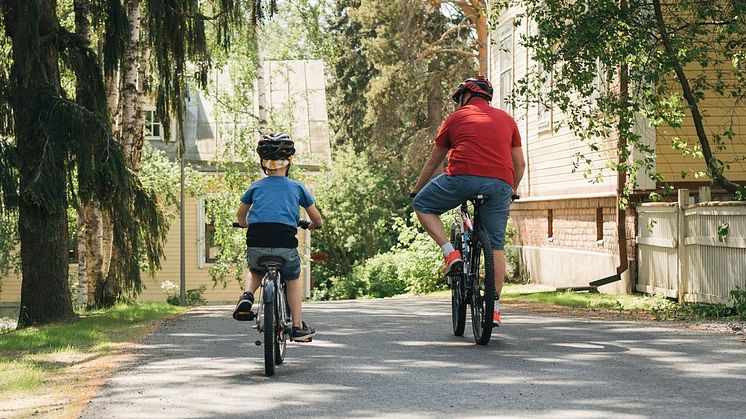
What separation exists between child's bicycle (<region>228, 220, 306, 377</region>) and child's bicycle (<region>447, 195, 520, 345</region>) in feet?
5.19

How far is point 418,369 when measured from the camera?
8938 millimetres

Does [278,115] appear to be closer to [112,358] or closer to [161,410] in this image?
[112,358]

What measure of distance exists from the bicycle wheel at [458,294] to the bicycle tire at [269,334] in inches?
91.4

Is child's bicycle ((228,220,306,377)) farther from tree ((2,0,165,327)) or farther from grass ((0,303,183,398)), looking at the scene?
tree ((2,0,165,327))

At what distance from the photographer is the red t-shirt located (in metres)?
10.5

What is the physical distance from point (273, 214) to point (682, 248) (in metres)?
9.43

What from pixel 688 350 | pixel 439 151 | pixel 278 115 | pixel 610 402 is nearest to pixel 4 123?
pixel 439 151

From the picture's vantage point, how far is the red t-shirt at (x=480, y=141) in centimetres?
1045

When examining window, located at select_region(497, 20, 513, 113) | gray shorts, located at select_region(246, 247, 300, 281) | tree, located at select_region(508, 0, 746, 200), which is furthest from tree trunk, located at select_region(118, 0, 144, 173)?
window, located at select_region(497, 20, 513, 113)

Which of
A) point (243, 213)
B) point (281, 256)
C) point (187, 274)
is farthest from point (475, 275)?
point (187, 274)

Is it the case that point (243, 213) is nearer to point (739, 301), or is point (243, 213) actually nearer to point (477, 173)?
point (477, 173)

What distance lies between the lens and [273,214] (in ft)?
30.2

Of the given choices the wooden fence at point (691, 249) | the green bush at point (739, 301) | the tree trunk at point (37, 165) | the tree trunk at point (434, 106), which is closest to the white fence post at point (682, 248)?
the wooden fence at point (691, 249)

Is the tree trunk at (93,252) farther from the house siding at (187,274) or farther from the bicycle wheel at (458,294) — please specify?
the house siding at (187,274)
